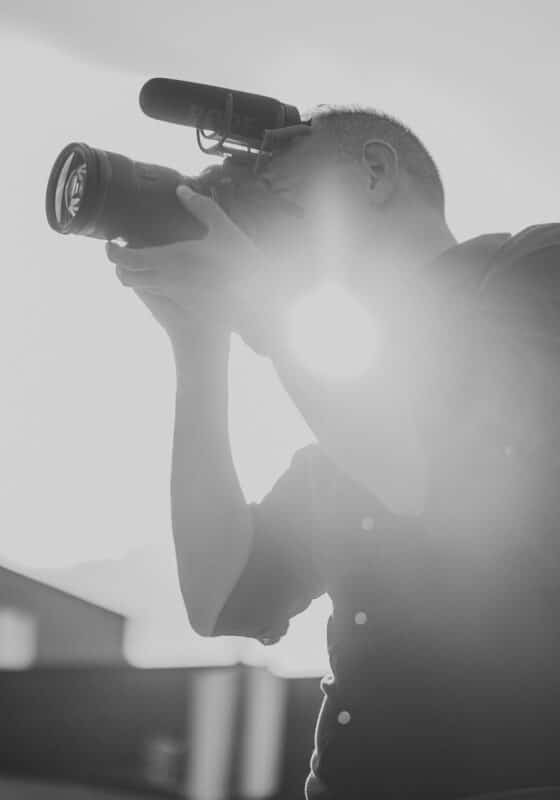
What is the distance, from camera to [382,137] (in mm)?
1443

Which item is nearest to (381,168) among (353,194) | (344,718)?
(353,194)

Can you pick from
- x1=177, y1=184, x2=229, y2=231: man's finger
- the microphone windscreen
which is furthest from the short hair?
x1=177, y1=184, x2=229, y2=231: man's finger

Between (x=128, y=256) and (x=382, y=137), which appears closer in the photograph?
(x=128, y=256)

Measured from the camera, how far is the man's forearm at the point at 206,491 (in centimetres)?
125

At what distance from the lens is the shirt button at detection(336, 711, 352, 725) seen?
3.22ft

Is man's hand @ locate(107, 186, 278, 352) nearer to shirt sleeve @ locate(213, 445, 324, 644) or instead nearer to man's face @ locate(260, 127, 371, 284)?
man's face @ locate(260, 127, 371, 284)

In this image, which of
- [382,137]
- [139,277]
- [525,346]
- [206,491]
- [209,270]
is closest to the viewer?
[525,346]

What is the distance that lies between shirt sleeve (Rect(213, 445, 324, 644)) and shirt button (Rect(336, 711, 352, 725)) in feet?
0.95

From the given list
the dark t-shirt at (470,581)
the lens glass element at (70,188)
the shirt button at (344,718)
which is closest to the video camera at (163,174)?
the lens glass element at (70,188)

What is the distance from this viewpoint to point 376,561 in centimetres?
104

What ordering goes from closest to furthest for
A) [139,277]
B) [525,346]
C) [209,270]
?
1. [525,346]
2. [209,270]
3. [139,277]

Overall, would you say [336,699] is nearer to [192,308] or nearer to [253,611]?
[253,611]

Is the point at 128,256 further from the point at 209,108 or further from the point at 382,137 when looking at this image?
the point at 382,137

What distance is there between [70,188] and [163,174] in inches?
5.2
